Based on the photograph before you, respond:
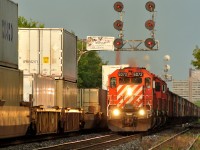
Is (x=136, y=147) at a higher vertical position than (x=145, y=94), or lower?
lower

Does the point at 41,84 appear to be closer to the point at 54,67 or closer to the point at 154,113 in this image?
the point at 54,67

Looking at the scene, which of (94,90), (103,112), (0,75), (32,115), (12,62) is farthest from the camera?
(103,112)

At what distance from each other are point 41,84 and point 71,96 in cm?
495

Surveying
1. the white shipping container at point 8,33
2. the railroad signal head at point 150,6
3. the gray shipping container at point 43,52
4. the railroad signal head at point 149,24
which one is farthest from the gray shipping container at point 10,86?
the railroad signal head at point 149,24

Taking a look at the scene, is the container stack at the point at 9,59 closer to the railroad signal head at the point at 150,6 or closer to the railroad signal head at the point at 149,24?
the railroad signal head at the point at 150,6

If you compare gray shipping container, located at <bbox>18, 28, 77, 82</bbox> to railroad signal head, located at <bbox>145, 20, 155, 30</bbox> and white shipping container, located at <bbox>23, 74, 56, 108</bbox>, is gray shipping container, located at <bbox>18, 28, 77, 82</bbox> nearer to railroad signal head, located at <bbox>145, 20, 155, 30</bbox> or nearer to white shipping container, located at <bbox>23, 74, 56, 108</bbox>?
white shipping container, located at <bbox>23, 74, 56, 108</bbox>

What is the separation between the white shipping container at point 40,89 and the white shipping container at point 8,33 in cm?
257

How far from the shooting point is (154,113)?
3303cm

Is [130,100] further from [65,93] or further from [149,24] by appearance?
[149,24]

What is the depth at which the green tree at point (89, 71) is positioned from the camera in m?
102

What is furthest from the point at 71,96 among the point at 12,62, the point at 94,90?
the point at 12,62

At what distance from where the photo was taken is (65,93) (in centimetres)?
3123

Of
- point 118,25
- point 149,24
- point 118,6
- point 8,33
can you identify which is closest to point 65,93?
point 8,33

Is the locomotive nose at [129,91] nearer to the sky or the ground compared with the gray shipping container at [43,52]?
nearer to the ground
